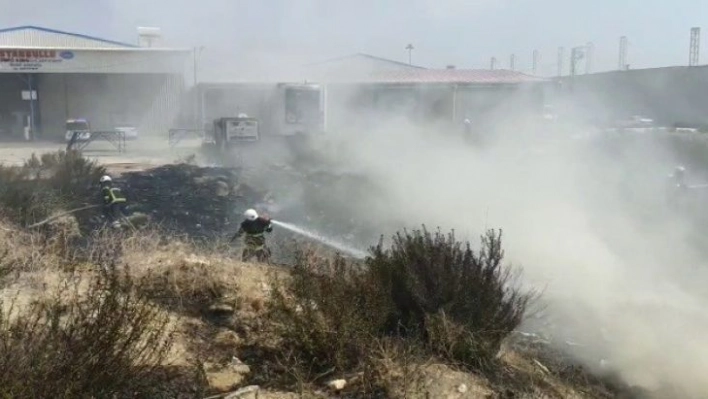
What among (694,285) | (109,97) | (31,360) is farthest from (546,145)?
(109,97)

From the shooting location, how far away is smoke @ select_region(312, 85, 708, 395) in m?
6.83

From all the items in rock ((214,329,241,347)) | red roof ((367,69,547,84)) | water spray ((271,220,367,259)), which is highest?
red roof ((367,69,547,84))

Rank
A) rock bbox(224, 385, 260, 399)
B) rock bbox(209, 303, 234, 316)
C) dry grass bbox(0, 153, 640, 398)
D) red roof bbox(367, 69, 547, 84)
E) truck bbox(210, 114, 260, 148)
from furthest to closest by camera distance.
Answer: red roof bbox(367, 69, 547, 84)
truck bbox(210, 114, 260, 148)
rock bbox(209, 303, 234, 316)
rock bbox(224, 385, 260, 399)
dry grass bbox(0, 153, 640, 398)

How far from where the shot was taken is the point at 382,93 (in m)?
28.5

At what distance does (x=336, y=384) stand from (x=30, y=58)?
32922 millimetres

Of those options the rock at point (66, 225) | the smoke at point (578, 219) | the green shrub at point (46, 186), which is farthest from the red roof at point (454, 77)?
the rock at point (66, 225)

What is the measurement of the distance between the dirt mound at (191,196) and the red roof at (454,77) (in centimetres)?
1384

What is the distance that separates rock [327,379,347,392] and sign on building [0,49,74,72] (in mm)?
32655

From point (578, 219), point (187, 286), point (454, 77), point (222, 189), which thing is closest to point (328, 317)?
point (187, 286)

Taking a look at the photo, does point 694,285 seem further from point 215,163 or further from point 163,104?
point 163,104

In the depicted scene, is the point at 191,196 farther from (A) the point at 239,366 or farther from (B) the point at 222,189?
(A) the point at 239,366

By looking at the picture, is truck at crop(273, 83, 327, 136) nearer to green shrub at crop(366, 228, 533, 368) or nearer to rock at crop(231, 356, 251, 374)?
green shrub at crop(366, 228, 533, 368)

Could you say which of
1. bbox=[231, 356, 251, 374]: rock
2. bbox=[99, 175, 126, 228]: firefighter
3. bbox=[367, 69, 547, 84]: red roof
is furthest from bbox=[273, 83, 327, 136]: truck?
bbox=[231, 356, 251, 374]: rock

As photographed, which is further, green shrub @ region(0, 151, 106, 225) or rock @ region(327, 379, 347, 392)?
green shrub @ region(0, 151, 106, 225)
